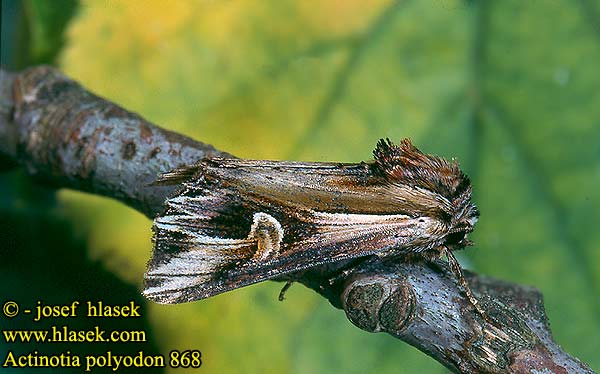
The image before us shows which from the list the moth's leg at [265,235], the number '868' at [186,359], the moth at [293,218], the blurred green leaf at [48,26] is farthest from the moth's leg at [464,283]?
the blurred green leaf at [48,26]

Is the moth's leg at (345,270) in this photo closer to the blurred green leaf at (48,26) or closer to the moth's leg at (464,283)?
the moth's leg at (464,283)

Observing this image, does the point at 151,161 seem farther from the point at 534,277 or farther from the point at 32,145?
the point at 534,277

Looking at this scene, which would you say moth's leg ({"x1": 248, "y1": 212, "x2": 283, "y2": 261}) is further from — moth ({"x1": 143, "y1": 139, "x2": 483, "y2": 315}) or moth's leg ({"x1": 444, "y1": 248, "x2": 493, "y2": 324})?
moth's leg ({"x1": 444, "y1": 248, "x2": 493, "y2": 324})

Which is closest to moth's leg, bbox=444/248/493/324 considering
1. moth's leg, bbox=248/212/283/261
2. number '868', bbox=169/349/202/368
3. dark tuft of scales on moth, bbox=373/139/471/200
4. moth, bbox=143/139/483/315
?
moth, bbox=143/139/483/315

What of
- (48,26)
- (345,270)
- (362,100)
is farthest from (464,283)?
(48,26)

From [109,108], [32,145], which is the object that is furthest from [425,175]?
[32,145]

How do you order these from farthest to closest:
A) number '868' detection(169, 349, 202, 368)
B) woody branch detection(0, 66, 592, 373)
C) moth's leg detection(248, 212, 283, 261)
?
number '868' detection(169, 349, 202, 368) < moth's leg detection(248, 212, 283, 261) < woody branch detection(0, 66, 592, 373)

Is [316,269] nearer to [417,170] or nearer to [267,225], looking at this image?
[267,225]
